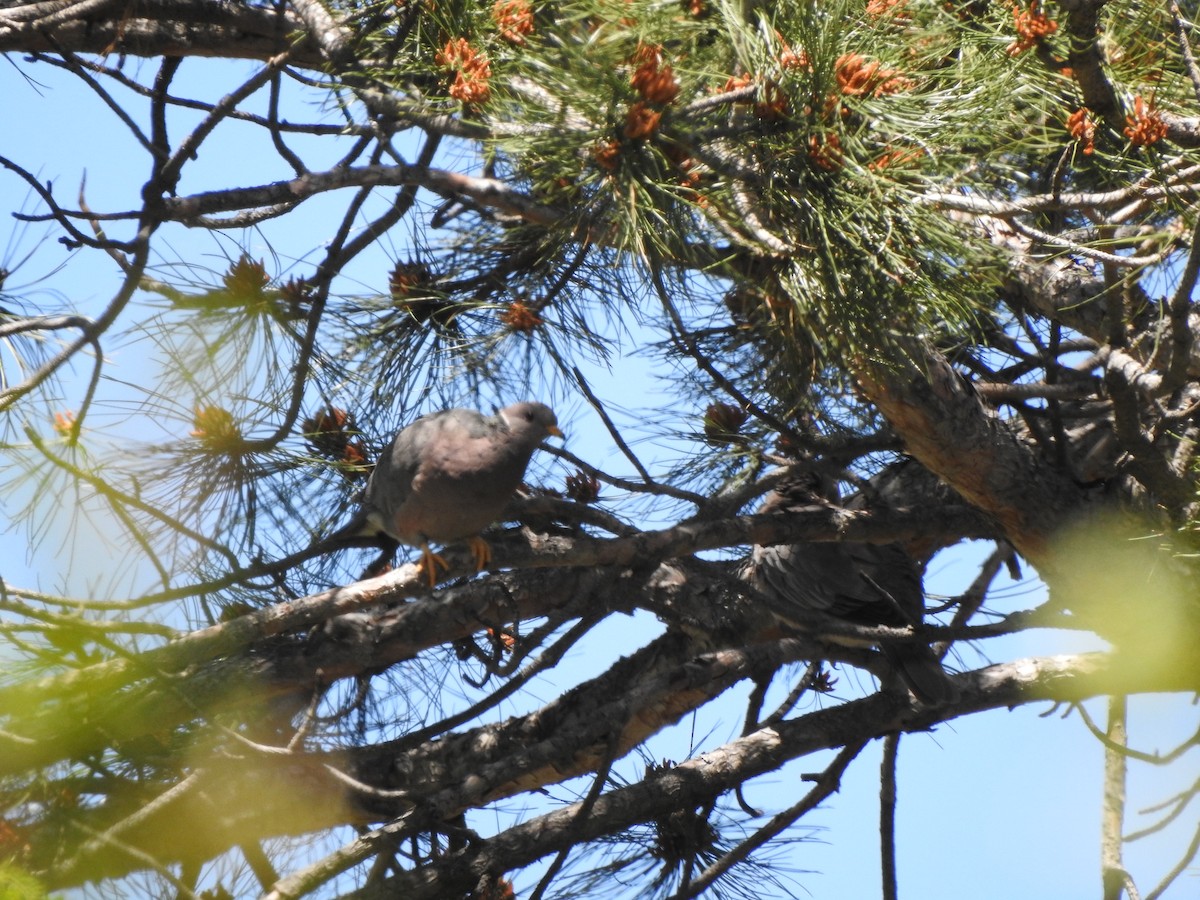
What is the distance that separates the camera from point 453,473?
8.09 feet

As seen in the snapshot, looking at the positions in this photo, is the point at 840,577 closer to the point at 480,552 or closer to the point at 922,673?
the point at 922,673

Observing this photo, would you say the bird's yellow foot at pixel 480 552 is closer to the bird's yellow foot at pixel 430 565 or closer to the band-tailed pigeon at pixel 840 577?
the bird's yellow foot at pixel 430 565

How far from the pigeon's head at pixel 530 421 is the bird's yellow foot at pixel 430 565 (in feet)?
1.19

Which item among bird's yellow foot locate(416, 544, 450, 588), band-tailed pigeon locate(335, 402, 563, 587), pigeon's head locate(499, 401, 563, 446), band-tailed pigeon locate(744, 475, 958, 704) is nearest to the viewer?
bird's yellow foot locate(416, 544, 450, 588)

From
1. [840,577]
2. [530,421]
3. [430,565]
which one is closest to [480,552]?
[430,565]

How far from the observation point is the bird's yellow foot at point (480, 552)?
2.37 m

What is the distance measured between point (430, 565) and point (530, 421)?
481mm

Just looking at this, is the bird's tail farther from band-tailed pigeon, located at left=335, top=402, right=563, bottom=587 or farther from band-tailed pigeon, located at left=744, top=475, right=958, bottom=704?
band-tailed pigeon, located at left=335, top=402, right=563, bottom=587

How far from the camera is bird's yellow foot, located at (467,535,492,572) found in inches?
93.4

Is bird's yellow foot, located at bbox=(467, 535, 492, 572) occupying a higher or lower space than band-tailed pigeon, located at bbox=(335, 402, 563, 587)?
lower

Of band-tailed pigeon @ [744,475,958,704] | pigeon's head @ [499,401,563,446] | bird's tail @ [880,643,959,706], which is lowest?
bird's tail @ [880,643,959,706]

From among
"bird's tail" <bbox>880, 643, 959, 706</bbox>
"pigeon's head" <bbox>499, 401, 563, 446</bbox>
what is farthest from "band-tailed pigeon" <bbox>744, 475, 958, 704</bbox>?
"pigeon's head" <bbox>499, 401, 563, 446</bbox>

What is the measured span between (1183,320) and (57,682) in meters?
1.85

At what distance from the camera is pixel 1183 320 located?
1.62 metres
